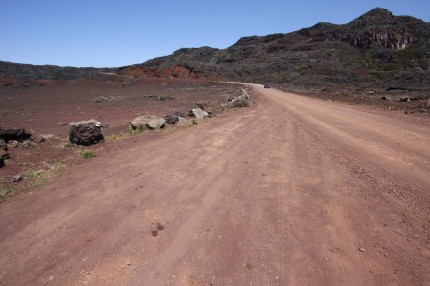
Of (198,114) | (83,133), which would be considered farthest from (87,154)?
(198,114)

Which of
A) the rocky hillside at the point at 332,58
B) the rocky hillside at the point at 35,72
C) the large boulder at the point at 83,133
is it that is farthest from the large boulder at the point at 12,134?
the rocky hillside at the point at 35,72

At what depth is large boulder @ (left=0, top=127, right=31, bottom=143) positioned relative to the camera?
11602mm

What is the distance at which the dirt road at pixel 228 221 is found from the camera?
4.52 metres

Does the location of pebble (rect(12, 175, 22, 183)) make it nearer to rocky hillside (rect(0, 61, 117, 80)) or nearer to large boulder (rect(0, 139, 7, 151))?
large boulder (rect(0, 139, 7, 151))

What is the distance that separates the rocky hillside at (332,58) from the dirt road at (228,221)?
54435 millimetres

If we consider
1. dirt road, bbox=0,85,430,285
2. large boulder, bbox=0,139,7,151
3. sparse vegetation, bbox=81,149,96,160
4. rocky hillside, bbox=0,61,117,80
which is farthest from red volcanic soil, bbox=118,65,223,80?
dirt road, bbox=0,85,430,285

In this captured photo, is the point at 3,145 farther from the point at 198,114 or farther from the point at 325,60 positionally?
the point at 325,60

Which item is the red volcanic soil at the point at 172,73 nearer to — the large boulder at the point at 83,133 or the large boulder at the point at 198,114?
the large boulder at the point at 198,114

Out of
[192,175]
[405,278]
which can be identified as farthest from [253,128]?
[405,278]

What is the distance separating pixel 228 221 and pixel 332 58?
106 metres

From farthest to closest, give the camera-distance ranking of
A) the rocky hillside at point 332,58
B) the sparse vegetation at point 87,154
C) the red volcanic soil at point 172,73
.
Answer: the red volcanic soil at point 172,73
the rocky hillside at point 332,58
the sparse vegetation at point 87,154

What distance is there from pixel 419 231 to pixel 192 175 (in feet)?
16.1

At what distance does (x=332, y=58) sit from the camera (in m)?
102

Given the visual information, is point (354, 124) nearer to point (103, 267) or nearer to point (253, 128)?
point (253, 128)
